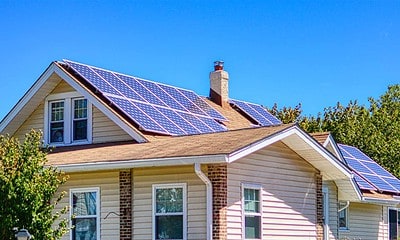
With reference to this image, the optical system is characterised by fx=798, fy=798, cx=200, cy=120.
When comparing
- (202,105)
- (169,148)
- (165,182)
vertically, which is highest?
(202,105)

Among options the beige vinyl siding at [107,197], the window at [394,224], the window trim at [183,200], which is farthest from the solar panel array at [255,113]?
the window trim at [183,200]

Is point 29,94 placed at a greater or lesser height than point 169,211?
greater

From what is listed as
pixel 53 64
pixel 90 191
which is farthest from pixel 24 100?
pixel 90 191

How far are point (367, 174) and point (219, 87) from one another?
234 inches

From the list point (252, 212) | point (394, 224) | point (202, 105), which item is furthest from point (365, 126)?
point (252, 212)

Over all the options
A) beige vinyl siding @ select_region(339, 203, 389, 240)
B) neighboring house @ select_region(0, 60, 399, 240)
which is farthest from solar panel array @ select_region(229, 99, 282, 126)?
beige vinyl siding @ select_region(339, 203, 389, 240)

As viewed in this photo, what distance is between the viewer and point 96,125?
22062mm

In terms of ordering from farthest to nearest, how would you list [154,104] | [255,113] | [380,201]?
[255,113]
[380,201]
[154,104]

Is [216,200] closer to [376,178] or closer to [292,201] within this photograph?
[292,201]

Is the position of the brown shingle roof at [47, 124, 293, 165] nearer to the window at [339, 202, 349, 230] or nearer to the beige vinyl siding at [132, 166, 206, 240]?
the beige vinyl siding at [132, 166, 206, 240]

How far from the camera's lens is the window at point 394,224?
95.5 feet

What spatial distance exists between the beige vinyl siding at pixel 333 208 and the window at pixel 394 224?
198 inches

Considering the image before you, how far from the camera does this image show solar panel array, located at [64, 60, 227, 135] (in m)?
21.4

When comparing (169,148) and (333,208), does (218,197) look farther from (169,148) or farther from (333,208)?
(333,208)
